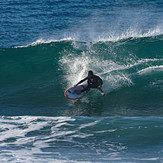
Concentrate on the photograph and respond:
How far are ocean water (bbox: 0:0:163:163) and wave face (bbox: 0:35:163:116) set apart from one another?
0.18 feet

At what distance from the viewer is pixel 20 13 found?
34.3 m

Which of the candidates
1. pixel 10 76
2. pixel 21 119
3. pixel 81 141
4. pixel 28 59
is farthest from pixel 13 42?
pixel 81 141

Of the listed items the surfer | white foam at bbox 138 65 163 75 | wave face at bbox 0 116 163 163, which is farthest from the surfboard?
white foam at bbox 138 65 163 75

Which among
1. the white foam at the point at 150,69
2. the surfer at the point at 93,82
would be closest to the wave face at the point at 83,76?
the white foam at the point at 150,69

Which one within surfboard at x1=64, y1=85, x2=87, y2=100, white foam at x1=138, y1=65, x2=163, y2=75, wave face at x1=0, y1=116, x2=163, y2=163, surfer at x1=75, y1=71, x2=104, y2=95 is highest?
white foam at x1=138, y1=65, x2=163, y2=75

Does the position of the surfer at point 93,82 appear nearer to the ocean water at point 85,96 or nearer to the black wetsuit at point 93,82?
the black wetsuit at point 93,82

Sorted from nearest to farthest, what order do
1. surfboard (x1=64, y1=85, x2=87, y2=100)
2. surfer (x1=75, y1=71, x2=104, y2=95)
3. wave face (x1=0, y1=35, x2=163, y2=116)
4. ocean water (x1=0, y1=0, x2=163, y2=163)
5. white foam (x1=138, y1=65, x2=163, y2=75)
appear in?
1. ocean water (x1=0, y1=0, x2=163, y2=163)
2. wave face (x1=0, y1=35, x2=163, y2=116)
3. surfboard (x1=64, y1=85, x2=87, y2=100)
4. surfer (x1=75, y1=71, x2=104, y2=95)
5. white foam (x1=138, y1=65, x2=163, y2=75)

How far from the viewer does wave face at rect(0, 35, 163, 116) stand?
15398 mm

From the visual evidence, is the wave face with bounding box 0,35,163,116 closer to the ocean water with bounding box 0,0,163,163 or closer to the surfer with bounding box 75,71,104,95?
the ocean water with bounding box 0,0,163,163

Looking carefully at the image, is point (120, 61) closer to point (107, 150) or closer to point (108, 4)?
point (107, 150)

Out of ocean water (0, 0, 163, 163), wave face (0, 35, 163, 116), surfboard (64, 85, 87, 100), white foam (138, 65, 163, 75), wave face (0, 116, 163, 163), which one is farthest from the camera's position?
white foam (138, 65, 163, 75)

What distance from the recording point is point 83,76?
59.7ft

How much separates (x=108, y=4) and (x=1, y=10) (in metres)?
12.9

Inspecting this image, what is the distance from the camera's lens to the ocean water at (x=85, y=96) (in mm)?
11297
